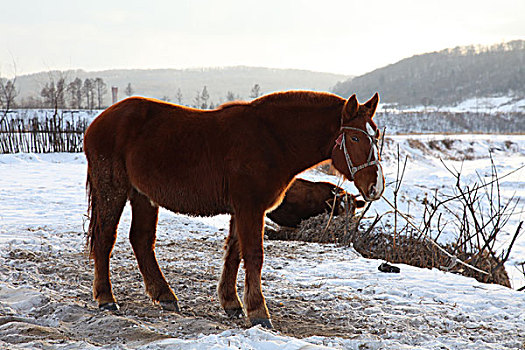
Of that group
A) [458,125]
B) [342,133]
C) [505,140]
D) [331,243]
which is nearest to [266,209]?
[342,133]

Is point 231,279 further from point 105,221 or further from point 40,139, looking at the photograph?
point 40,139

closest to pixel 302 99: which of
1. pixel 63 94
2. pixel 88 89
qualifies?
pixel 63 94

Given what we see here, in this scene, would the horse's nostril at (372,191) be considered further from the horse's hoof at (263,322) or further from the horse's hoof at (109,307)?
the horse's hoof at (109,307)

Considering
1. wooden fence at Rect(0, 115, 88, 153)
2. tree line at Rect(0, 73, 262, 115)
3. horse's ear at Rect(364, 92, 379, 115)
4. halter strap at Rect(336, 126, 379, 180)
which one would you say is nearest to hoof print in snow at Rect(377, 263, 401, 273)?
halter strap at Rect(336, 126, 379, 180)

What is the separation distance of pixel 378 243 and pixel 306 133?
546 centimetres

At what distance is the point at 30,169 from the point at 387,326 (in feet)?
47.3

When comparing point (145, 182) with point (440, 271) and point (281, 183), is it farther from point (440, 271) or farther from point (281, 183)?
point (440, 271)

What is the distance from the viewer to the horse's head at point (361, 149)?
4145 mm

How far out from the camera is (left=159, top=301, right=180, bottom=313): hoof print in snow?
15.3ft

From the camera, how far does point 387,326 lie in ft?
14.4

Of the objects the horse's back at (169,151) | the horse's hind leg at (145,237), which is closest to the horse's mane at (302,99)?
the horse's back at (169,151)

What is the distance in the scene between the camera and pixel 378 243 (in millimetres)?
9164

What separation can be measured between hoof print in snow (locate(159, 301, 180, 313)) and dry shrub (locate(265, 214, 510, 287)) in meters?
3.57

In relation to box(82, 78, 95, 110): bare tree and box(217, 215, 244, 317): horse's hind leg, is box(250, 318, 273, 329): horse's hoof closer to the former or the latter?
box(217, 215, 244, 317): horse's hind leg
